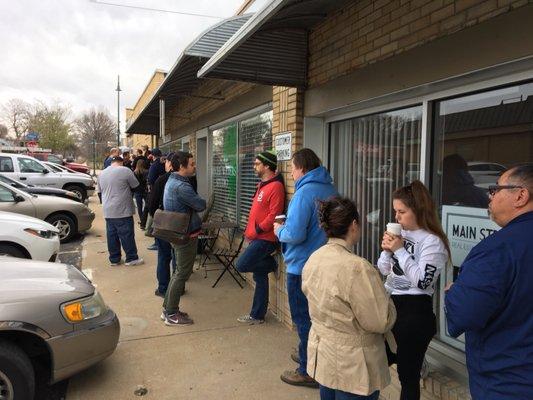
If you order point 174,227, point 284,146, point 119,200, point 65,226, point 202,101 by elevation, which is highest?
point 202,101

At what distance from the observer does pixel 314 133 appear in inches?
181

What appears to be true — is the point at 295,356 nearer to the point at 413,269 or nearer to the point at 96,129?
the point at 413,269

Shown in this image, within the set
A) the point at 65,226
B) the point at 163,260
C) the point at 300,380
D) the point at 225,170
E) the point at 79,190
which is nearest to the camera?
the point at 300,380

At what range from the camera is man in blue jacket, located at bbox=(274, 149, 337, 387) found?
3354mm

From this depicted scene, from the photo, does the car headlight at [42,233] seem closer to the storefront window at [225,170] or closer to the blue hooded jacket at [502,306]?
the storefront window at [225,170]

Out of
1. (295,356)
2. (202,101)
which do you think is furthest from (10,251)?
(202,101)

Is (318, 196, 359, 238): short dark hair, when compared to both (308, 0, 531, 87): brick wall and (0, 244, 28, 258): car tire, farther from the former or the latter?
(0, 244, 28, 258): car tire

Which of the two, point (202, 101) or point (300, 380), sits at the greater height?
point (202, 101)

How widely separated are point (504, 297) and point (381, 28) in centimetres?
241

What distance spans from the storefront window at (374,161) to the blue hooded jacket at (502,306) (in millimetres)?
1798

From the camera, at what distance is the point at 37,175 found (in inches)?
571

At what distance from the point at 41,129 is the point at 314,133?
52.1m

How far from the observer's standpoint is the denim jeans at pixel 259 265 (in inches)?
175

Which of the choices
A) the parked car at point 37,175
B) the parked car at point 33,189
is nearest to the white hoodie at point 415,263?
the parked car at point 33,189
